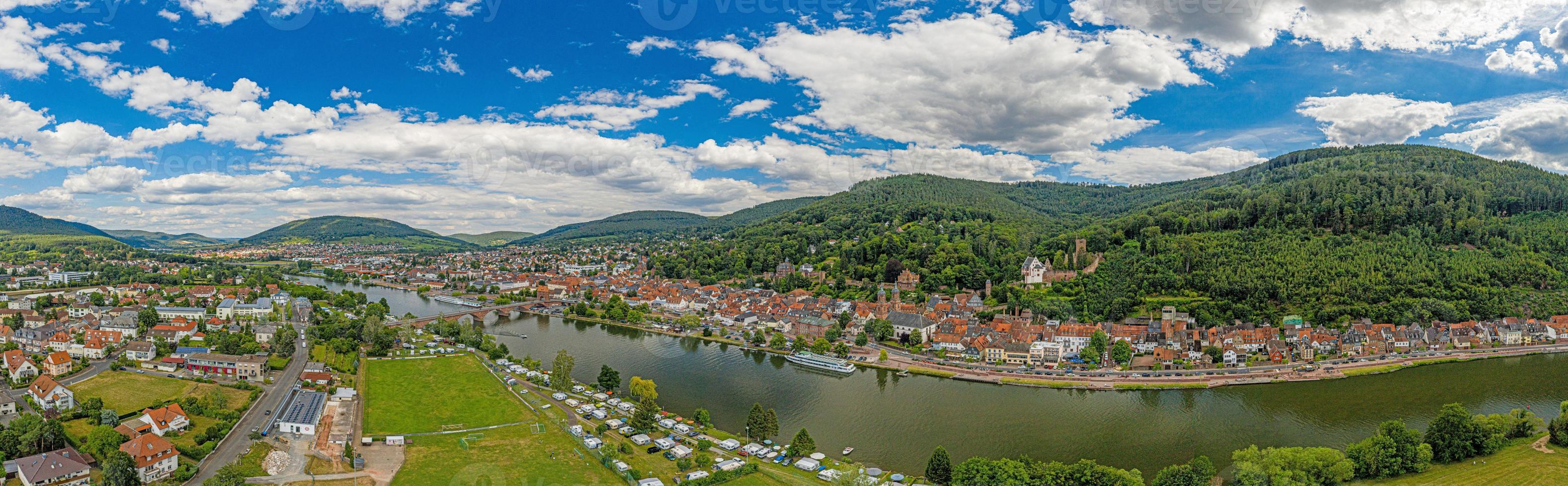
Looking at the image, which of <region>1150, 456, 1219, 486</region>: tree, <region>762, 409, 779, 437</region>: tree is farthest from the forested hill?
<region>762, 409, 779, 437</region>: tree

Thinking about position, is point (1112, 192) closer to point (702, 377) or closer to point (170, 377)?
point (702, 377)

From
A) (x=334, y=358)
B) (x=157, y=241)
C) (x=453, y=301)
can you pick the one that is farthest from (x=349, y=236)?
(x=334, y=358)

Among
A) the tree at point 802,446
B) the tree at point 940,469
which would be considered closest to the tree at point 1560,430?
the tree at point 940,469

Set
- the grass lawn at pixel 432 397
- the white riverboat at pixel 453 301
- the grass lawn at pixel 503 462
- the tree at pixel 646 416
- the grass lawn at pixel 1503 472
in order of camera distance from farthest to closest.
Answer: the white riverboat at pixel 453 301 < the grass lawn at pixel 432 397 < the tree at pixel 646 416 < the grass lawn at pixel 503 462 < the grass lawn at pixel 1503 472

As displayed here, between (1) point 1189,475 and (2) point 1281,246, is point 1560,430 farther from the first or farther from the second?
(2) point 1281,246

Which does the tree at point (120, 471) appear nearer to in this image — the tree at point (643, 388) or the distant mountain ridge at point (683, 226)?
the tree at point (643, 388)

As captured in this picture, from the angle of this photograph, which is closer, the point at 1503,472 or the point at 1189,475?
the point at 1189,475

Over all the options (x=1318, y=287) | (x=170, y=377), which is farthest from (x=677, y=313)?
(x=1318, y=287)

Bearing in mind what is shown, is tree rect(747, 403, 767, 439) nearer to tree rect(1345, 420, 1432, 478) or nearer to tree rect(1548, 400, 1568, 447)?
tree rect(1345, 420, 1432, 478)
